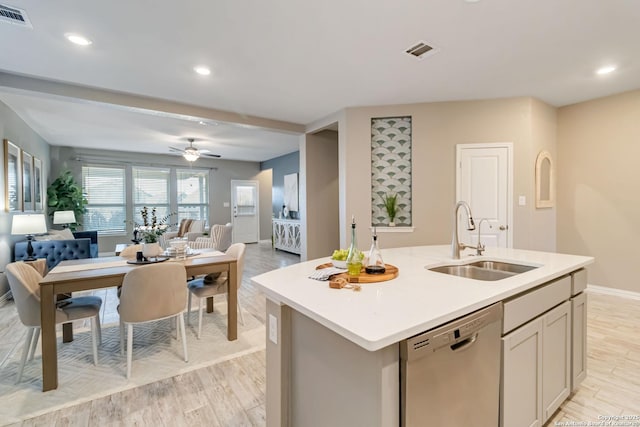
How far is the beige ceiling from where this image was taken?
2.20m

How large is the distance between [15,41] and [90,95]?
1067 millimetres

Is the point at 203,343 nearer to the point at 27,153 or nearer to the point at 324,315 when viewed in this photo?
the point at 324,315

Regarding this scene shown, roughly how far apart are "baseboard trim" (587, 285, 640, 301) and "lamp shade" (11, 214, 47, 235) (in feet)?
24.8

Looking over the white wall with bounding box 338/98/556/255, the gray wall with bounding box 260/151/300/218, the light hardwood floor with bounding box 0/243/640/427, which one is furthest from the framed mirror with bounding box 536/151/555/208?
the gray wall with bounding box 260/151/300/218

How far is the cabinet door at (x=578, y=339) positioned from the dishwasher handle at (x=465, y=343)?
1128mm

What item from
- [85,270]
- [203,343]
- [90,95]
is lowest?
[203,343]

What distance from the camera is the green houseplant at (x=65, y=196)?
20.9 feet

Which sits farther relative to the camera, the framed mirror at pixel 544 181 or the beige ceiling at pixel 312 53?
the framed mirror at pixel 544 181

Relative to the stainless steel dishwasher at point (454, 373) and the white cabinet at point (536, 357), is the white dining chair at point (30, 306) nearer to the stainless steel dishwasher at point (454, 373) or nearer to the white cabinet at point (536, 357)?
the stainless steel dishwasher at point (454, 373)

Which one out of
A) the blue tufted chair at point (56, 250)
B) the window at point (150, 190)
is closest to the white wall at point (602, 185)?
the blue tufted chair at point (56, 250)

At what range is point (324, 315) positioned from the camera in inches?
42.3

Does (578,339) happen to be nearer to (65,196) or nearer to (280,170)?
(280,170)


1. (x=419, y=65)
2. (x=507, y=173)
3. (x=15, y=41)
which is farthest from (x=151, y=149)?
(x=507, y=173)

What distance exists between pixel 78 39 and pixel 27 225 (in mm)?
2663
